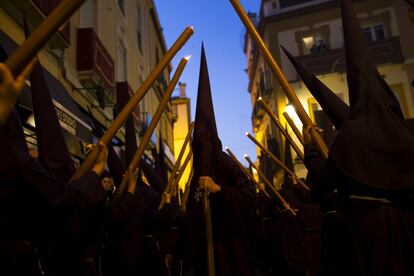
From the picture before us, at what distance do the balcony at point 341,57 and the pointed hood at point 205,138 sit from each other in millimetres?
18275

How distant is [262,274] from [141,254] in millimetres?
4912

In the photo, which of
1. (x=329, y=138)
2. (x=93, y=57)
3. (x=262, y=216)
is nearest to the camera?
(x=329, y=138)

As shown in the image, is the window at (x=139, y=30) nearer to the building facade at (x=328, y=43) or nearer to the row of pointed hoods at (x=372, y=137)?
the building facade at (x=328, y=43)

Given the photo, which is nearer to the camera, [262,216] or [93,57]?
[262,216]

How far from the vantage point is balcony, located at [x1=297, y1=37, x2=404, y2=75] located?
2191cm

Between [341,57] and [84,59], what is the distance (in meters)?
15.1

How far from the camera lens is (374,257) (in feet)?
9.61

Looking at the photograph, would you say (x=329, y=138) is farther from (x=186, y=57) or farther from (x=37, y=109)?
(x=37, y=109)

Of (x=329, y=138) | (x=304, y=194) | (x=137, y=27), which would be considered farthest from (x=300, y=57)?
(x=329, y=138)

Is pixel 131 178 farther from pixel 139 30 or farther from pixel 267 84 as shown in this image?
pixel 267 84

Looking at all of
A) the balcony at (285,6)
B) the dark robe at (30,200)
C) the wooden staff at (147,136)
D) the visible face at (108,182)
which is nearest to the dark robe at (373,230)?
the wooden staff at (147,136)

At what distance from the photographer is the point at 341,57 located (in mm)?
22656

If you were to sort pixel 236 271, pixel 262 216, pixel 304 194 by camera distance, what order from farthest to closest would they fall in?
pixel 262 216 → pixel 304 194 → pixel 236 271

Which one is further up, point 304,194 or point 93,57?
point 93,57
